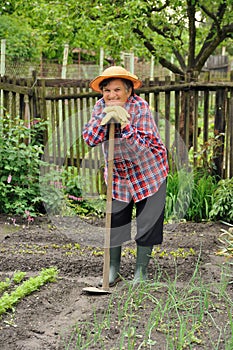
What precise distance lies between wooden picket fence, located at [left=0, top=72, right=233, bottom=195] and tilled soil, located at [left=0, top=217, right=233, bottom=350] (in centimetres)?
97

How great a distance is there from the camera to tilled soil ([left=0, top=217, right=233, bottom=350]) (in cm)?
288

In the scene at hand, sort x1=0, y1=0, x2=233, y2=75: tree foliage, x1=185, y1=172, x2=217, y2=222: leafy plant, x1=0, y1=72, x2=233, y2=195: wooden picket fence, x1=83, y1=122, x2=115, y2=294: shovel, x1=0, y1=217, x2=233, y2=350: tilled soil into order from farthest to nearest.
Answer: x1=0, y1=0, x2=233, y2=75: tree foliage
x1=0, y1=72, x2=233, y2=195: wooden picket fence
x1=185, y1=172, x2=217, y2=222: leafy plant
x1=83, y1=122, x2=115, y2=294: shovel
x1=0, y1=217, x2=233, y2=350: tilled soil

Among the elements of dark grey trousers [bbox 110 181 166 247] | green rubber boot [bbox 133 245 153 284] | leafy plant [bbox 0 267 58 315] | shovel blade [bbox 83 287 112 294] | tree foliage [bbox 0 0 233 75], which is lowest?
shovel blade [bbox 83 287 112 294]

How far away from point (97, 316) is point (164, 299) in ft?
1.64

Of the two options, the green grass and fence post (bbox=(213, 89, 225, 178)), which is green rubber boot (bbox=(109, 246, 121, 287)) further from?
fence post (bbox=(213, 89, 225, 178))

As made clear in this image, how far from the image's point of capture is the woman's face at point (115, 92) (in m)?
3.45

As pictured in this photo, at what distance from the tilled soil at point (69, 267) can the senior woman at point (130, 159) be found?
0.22 m

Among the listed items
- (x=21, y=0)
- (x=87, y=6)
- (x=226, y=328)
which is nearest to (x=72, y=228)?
(x=226, y=328)

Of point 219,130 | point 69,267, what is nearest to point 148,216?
point 69,267

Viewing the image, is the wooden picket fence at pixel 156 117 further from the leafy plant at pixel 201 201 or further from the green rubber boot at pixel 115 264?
the green rubber boot at pixel 115 264

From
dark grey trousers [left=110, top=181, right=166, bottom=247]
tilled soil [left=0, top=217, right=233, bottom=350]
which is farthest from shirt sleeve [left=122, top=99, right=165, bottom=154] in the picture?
tilled soil [left=0, top=217, right=233, bottom=350]

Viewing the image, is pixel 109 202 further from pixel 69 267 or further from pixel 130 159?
pixel 69 267

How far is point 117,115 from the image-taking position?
323cm

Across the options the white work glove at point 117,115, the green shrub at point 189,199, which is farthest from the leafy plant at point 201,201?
the white work glove at point 117,115
